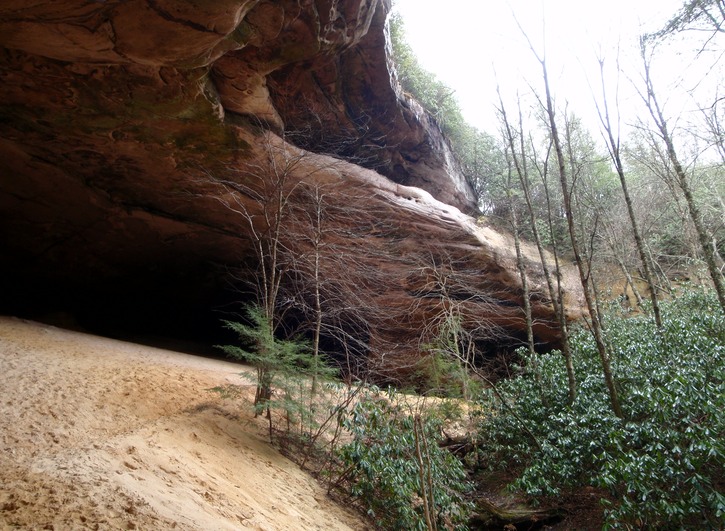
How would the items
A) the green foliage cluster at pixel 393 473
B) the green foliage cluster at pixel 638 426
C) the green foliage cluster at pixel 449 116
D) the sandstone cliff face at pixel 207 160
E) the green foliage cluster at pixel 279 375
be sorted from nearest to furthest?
the green foliage cluster at pixel 638 426 < the green foliage cluster at pixel 393 473 < the green foliage cluster at pixel 279 375 < the sandstone cliff face at pixel 207 160 < the green foliage cluster at pixel 449 116

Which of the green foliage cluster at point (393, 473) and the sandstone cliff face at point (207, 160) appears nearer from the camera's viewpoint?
the green foliage cluster at point (393, 473)

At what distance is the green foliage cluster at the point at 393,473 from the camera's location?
557cm

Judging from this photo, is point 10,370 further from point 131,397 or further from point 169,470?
point 169,470

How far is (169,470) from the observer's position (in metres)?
4.20

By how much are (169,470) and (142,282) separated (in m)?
10.7

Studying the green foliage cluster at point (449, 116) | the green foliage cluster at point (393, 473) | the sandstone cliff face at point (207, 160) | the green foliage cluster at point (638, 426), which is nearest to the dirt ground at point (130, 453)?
the green foliage cluster at point (393, 473)

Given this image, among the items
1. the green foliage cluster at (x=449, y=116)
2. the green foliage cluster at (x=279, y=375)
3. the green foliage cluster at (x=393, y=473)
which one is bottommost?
the green foliage cluster at (x=393, y=473)

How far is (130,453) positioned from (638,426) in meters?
6.04

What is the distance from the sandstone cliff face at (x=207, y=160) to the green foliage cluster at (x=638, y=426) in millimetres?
2915

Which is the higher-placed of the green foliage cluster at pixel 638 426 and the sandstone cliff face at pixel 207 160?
the sandstone cliff face at pixel 207 160

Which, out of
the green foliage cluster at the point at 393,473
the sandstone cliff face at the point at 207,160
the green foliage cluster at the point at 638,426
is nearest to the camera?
the green foliage cluster at the point at 638,426

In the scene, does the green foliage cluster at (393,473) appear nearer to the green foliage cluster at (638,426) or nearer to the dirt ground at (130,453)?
the dirt ground at (130,453)

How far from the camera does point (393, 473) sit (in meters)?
5.70

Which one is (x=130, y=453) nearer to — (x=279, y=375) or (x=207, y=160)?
(x=279, y=375)
